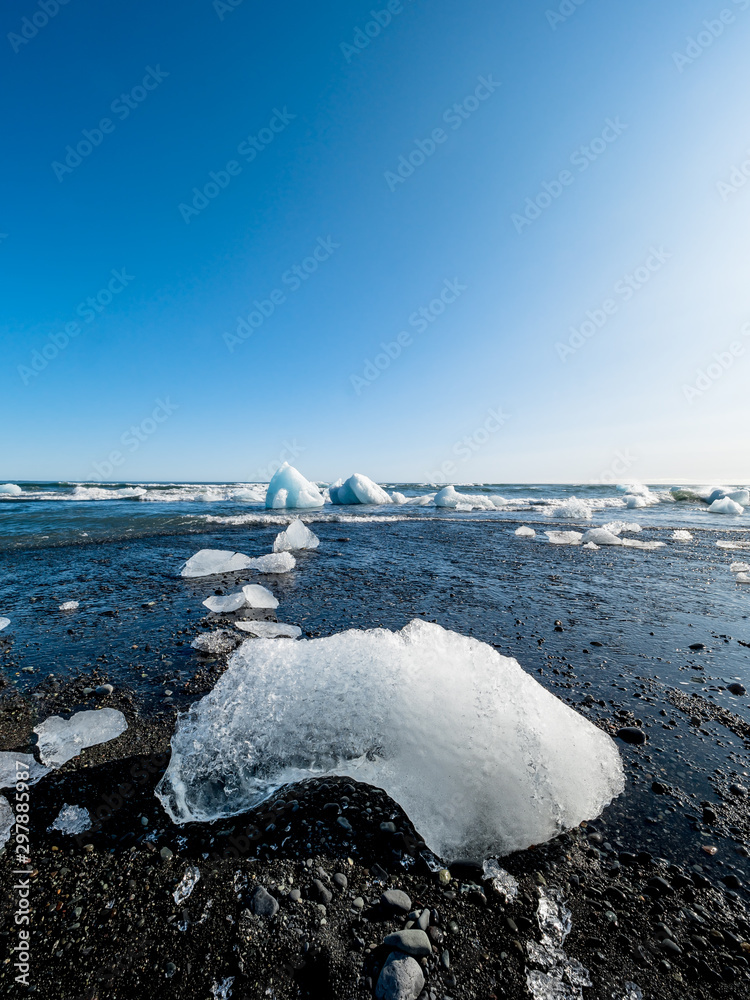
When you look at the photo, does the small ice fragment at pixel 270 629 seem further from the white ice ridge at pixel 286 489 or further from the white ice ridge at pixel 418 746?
the white ice ridge at pixel 286 489

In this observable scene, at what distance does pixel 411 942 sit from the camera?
1411mm

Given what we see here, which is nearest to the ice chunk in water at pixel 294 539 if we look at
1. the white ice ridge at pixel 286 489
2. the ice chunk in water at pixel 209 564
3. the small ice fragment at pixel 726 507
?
the ice chunk in water at pixel 209 564

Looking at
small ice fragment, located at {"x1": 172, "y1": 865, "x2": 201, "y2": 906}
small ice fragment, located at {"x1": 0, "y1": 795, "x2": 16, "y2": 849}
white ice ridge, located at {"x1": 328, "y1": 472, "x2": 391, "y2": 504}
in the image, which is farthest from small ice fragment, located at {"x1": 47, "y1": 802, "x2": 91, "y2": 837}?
white ice ridge, located at {"x1": 328, "y1": 472, "x2": 391, "y2": 504}

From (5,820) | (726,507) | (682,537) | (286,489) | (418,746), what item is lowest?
(726,507)

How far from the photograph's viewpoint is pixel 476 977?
53.4 inches

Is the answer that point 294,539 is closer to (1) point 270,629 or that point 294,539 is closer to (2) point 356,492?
(1) point 270,629

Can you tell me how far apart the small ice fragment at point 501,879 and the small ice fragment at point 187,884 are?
1.27 meters

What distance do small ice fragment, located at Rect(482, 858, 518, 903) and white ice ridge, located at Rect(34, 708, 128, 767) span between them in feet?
8.04

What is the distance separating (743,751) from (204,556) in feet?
23.8

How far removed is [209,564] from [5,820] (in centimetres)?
531

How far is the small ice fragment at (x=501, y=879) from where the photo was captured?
65.0 inches

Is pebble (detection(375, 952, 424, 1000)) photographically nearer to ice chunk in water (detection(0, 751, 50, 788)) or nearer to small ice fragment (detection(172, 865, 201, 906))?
small ice fragment (detection(172, 865, 201, 906))

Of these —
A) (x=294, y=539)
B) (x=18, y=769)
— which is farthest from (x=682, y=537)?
(x=18, y=769)

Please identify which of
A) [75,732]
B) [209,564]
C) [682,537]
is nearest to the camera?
[75,732]
